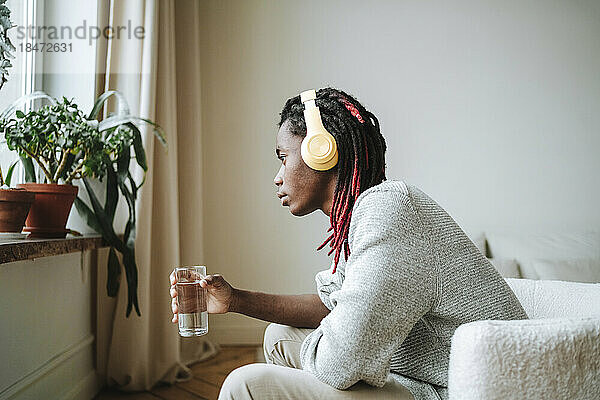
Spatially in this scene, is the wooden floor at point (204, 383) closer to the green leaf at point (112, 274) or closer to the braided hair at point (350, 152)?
the green leaf at point (112, 274)

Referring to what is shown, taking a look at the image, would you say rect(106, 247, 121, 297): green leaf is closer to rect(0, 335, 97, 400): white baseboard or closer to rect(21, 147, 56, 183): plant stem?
rect(0, 335, 97, 400): white baseboard

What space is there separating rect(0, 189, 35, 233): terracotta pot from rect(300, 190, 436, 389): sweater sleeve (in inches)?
40.5

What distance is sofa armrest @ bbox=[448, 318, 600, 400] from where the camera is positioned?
2.29 ft

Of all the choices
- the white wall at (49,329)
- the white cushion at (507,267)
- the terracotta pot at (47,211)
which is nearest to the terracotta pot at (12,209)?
the white wall at (49,329)

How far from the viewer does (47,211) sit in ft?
6.40

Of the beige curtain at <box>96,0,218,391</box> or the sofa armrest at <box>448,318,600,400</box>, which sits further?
the beige curtain at <box>96,0,218,391</box>

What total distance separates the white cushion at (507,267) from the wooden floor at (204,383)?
3.92 feet

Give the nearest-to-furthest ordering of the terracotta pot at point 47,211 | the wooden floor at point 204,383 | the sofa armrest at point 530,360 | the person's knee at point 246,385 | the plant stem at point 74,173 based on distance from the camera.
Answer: the sofa armrest at point 530,360 → the person's knee at point 246,385 → the terracotta pot at point 47,211 → the plant stem at point 74,173 → the wooden floor at point 204,383

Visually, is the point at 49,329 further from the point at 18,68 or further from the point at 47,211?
the point at 18,68

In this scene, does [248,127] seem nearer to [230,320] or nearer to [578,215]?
[230,320]

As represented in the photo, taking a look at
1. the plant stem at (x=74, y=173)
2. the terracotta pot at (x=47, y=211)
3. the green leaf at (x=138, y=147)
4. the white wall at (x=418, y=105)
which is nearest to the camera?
the terracotta pot at (x=47, y=211)

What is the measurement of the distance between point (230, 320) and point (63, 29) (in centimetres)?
177

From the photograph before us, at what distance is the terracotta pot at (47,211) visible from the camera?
6.35 ft

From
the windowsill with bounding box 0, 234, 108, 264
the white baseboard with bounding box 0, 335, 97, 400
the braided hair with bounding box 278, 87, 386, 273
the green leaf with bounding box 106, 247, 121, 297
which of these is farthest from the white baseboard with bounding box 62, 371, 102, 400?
the braided hair with bounding box 278, 87, 386, 273
